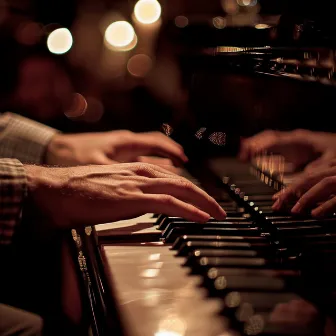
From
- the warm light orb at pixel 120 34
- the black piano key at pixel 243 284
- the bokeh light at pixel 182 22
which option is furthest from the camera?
the warm light orb at pixel 120 34

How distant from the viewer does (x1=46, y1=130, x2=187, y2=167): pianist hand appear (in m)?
1.69

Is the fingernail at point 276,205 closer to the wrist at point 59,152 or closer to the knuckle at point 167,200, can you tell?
the knuckle at point 167,200

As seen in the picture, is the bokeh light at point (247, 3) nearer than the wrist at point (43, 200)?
No

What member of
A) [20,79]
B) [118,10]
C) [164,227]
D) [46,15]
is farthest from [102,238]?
[118,10]

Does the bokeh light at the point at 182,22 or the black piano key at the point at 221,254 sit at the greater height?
the bokeh light at the point at 182,22

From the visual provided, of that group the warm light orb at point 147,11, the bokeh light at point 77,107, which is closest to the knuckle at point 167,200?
the bokeh light at point 77,107

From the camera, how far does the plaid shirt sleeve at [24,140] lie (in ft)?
6.21

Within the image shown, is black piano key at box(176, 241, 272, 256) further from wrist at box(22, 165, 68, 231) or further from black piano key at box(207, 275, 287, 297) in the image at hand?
wrist at box(22, 165, 68, 231)

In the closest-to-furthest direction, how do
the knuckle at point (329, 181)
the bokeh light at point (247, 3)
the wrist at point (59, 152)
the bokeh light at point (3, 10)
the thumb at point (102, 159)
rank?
the knuckle at point (329, 181), the thumb at point (102, 159), the wrist at point (59, 152), the bokeh light at point (247, 3), the bokeh light at point (3, 10)

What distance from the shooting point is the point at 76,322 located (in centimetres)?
202

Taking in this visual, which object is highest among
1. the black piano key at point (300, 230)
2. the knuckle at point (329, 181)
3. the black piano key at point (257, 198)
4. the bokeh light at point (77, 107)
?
the knuckle at point (329, 181)

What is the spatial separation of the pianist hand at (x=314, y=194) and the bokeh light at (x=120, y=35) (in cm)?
549

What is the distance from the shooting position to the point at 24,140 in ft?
6.27

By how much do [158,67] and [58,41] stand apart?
114 centimetres
